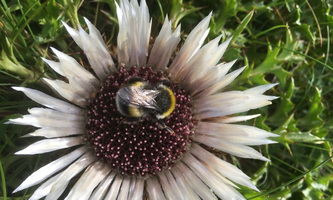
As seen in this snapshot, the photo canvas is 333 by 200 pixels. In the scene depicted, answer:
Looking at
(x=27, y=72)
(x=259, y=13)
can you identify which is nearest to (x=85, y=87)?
(x=27, y=72)

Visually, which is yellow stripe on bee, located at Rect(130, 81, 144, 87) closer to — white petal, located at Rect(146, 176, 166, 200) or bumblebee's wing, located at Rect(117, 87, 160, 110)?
bumblebee's wing, located at Rect(117, 87, 160, 110)

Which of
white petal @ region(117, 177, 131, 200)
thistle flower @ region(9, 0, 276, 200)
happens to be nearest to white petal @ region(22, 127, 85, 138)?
thistle flower @ region(9, 0, 276, 200)

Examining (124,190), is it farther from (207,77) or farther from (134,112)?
(207,77)

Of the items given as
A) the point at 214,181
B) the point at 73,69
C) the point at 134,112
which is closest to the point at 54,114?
the point at 73,69

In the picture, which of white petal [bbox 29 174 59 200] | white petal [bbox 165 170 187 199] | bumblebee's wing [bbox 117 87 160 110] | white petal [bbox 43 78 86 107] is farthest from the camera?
white petal [bbox 165 170 187 199]

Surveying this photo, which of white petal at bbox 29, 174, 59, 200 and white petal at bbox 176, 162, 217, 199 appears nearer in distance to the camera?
white petal at bbox 29, 174, 59, 200

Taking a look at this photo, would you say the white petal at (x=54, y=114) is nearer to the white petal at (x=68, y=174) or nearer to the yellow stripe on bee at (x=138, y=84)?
Result: the white petal at (x=68, y=174)

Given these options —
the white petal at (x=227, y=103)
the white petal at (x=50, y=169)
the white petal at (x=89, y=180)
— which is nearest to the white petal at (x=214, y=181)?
the white petal at (x=227, y=103)

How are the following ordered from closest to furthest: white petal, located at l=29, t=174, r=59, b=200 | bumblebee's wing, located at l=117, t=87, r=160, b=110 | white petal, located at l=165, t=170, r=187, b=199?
bumblebee's wing, located at l=117, t=87, r=160, b=110, white petal, located at l=29, t=174, r=59, b=200, white petal, located at l=165, t=170, r=187, b=199
